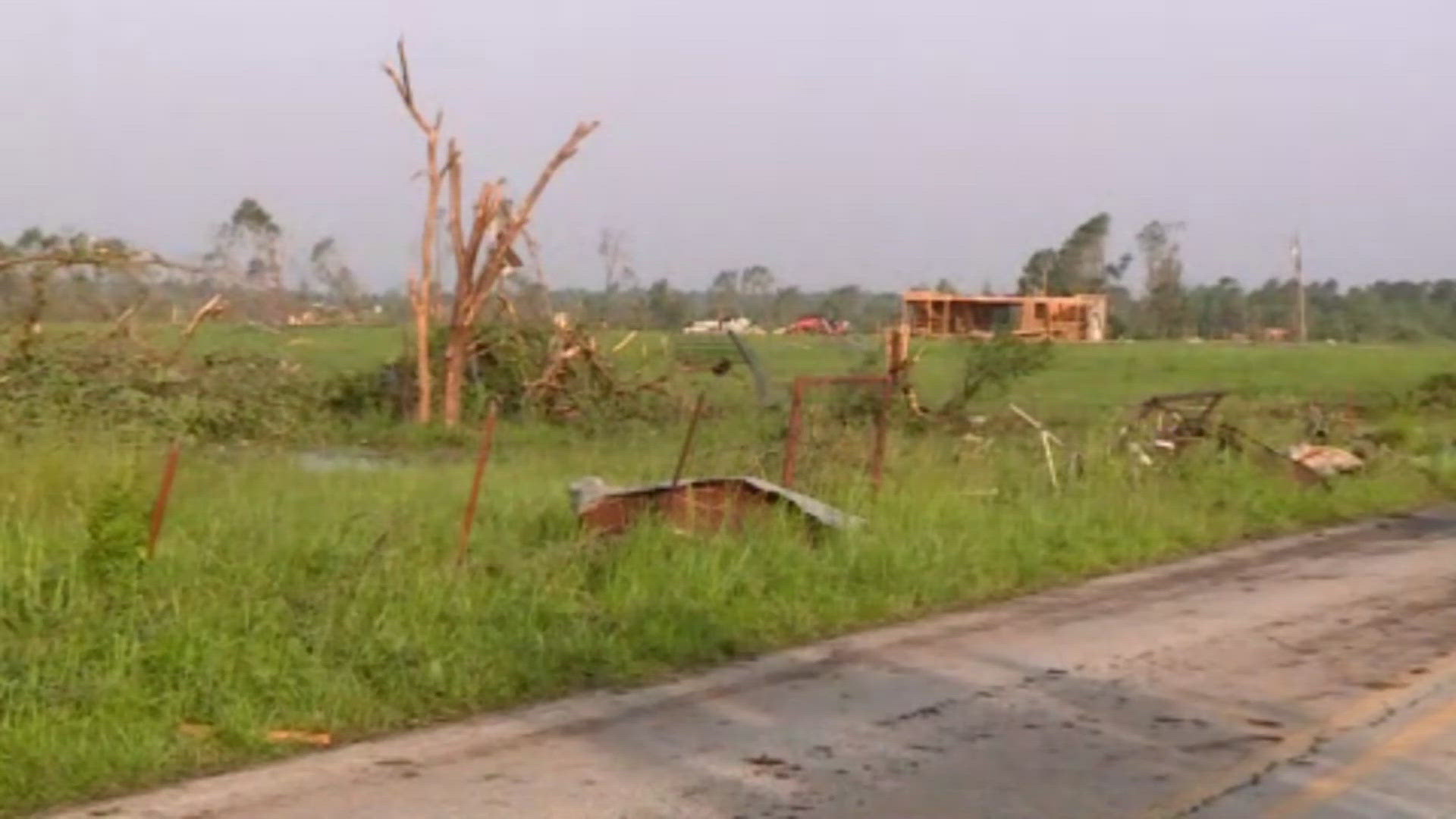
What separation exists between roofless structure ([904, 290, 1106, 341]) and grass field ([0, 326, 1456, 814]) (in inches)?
1790

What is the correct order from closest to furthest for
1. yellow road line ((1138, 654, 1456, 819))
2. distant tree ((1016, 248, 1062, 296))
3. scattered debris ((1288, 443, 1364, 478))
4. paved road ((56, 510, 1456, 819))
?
paved road ((56, 510, 1456, 819))
yellow road line ((1138, 654, 1456, 819))
scattered debris ((1288, 443, 1364, 478))
distant tree ((1016, 248, 1062, 296))

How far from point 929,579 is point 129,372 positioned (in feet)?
32.0

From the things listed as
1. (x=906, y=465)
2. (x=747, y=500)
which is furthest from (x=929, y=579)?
(x=906, y=465)

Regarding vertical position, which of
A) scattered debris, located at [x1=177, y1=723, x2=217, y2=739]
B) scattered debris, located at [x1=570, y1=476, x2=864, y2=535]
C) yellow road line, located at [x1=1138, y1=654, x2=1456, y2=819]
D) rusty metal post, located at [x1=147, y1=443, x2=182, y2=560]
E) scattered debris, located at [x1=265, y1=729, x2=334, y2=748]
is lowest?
yellow road line, located at [x1=1138, y1=654, x2=1456, y2=819]

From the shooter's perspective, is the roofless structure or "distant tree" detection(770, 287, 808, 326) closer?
the roofless structure

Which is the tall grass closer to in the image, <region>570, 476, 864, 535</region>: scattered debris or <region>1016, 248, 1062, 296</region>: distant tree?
<region>570, 476, 864, 535</region>: scattered debris

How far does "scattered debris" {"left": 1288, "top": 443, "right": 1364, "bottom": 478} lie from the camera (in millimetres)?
24203

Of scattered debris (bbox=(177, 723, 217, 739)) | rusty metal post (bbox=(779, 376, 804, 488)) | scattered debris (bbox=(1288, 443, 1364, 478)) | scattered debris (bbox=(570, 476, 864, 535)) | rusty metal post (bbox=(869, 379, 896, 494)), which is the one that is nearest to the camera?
scattered debris (bbox=(177, 723, 217, 739))

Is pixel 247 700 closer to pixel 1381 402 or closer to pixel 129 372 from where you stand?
pixel 129 372

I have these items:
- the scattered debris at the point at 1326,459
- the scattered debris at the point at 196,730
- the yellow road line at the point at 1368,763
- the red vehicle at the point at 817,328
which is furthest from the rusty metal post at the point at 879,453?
the red vehicle at the point at 817,328

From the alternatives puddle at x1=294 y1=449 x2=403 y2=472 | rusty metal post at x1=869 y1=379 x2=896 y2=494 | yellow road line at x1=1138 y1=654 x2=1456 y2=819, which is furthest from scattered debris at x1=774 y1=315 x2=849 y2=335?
yellow road line at x1=1138 y1=654 x2=1456 y2=819

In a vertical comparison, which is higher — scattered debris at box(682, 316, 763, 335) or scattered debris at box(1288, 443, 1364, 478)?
scattered debris at box(682, 316, 763, 335)

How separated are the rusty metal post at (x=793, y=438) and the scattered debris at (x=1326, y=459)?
904cm

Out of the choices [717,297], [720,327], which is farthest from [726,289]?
[720,327]
